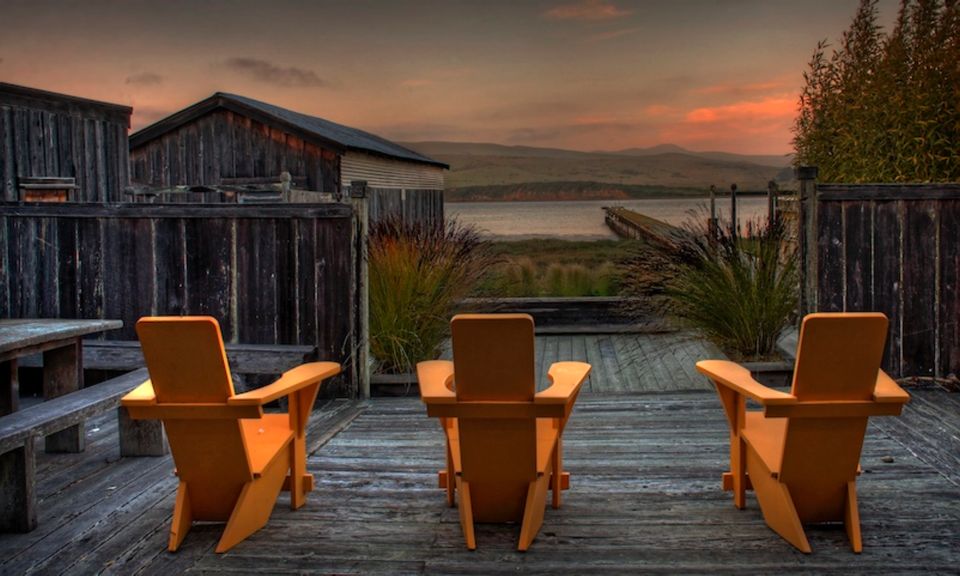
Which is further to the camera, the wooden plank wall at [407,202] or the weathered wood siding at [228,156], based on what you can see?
the wooden plank wall at [407,202]

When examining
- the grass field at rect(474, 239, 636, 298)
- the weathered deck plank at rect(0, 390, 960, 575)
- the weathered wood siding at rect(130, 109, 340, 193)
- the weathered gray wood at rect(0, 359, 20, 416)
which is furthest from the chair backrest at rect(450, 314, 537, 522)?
the weathered wood siding at rect(130, 109, 340, 193)

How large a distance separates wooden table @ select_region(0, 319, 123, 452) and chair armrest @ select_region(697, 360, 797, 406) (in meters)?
3.23

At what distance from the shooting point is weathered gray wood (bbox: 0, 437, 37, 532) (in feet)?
11.6

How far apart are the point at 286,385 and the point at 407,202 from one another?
18681 millimetres

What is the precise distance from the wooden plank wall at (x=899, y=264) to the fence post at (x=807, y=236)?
4cm

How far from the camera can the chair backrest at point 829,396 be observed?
3.11 metres

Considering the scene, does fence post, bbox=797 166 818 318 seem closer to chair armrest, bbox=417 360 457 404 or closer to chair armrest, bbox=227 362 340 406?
chair armrest, bbox=417 360 457 404

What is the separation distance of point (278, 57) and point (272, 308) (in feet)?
48.7

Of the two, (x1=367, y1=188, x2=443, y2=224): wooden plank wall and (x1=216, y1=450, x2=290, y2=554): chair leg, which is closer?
(x1=216, y1=450, x2=290, y2=554): chair leg

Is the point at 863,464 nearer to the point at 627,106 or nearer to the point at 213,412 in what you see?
the point at 213,412

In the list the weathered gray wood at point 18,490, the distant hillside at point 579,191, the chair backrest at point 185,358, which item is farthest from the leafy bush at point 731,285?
the distant hillside at point 579,191

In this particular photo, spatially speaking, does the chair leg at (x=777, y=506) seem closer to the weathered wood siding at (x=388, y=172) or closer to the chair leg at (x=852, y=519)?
the chair leg at (x=852, y=519)

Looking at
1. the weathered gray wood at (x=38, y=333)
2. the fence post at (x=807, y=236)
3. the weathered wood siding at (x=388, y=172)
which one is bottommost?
Result: the weathered gray wood at (x=38, y=333)

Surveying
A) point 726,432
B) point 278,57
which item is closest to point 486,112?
point 278,57
